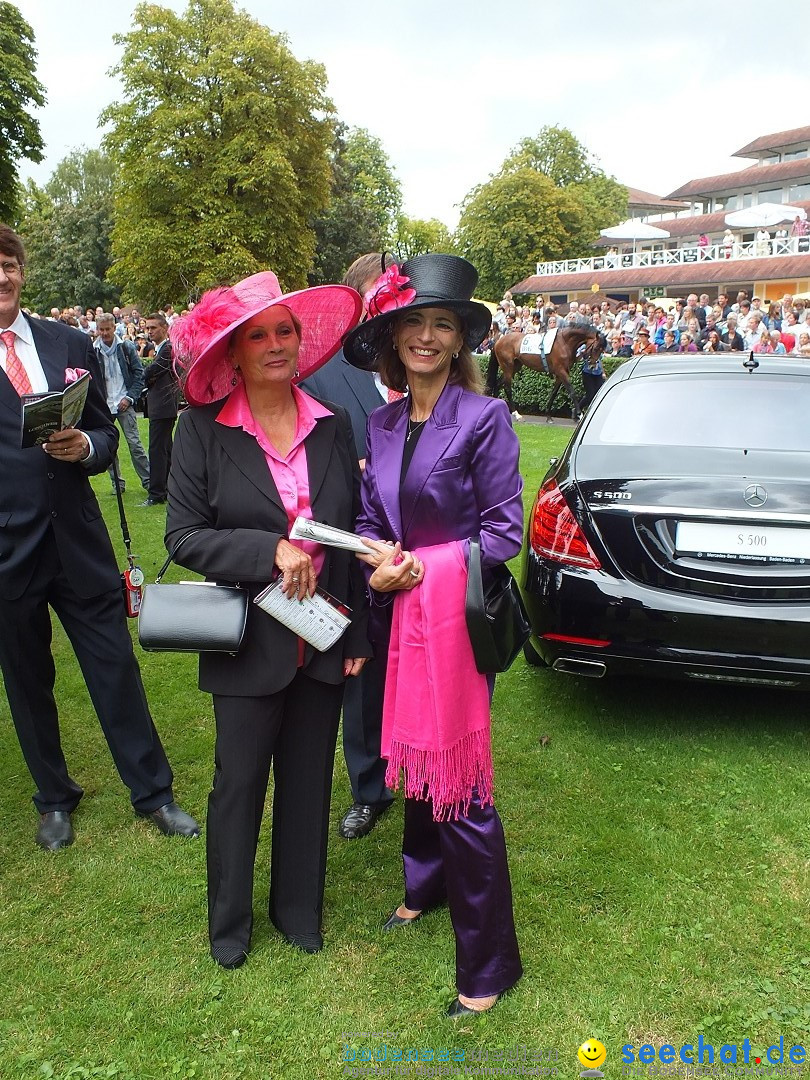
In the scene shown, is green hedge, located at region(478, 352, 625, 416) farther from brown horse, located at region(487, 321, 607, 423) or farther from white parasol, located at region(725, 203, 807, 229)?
white parasol, located at region(725, 203, 807, 229)

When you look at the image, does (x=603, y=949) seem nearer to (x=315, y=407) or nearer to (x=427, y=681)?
(x=427, y=681)

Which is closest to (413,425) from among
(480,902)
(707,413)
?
(480,902)

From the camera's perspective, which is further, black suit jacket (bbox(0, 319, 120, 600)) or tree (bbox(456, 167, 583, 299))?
tree (bbox(456, 167, 583, 299))

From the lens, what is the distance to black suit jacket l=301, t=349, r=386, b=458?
3.56m

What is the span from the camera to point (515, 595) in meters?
2.46

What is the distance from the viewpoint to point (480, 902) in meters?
2.52

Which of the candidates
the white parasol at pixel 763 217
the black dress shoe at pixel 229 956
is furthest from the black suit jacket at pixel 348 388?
the white parasol at pixel 763 217

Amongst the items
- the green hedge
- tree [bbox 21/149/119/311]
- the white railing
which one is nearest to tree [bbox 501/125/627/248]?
the white railing

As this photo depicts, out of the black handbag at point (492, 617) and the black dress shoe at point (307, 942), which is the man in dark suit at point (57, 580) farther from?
the black handbag at point (492, 617)

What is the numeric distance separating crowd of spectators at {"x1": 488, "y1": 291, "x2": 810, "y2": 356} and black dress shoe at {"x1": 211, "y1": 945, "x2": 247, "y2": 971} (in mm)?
14814

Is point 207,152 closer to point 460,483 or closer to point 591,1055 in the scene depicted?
point 460,483

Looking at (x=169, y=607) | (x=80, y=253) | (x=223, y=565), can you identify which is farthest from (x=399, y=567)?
(x=80, y=253)

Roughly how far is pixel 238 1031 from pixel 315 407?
1770 mm

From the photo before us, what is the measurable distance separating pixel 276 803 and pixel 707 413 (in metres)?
2.78
